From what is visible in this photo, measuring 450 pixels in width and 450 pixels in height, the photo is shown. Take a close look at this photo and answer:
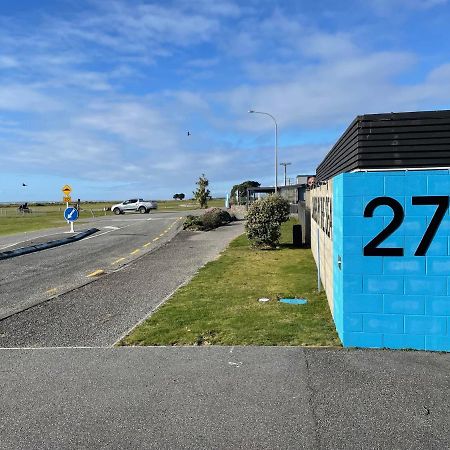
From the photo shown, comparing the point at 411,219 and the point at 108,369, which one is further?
the point at 411,219

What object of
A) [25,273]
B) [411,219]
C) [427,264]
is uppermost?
[411,219]

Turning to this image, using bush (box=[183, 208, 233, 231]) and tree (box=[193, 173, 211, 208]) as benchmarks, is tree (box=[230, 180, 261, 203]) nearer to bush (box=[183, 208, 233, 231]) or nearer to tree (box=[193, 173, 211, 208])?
tree (box=[193, 173, 211, 208])

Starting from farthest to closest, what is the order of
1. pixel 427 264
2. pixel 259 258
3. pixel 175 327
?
pixel 259 258 < pixel 175 327 < pixel 427 264

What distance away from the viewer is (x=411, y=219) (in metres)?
5.91

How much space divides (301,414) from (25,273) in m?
11.9

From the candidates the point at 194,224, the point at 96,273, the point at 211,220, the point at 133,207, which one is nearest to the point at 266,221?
the point at 96,273

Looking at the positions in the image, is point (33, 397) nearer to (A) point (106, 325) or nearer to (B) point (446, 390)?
(A) point (106, 325)

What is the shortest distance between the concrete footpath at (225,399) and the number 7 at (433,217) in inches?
50.3

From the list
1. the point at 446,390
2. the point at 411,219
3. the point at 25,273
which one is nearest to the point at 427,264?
the point at 411,219

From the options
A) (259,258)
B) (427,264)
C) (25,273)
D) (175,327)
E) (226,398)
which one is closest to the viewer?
(226,398)

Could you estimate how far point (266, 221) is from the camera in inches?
728

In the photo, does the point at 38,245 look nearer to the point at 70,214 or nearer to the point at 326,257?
the point at 70,214

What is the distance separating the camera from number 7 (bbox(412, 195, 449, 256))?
19.0ft

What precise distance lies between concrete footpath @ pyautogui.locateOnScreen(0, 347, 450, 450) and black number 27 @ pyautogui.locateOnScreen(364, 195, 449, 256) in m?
1.23
